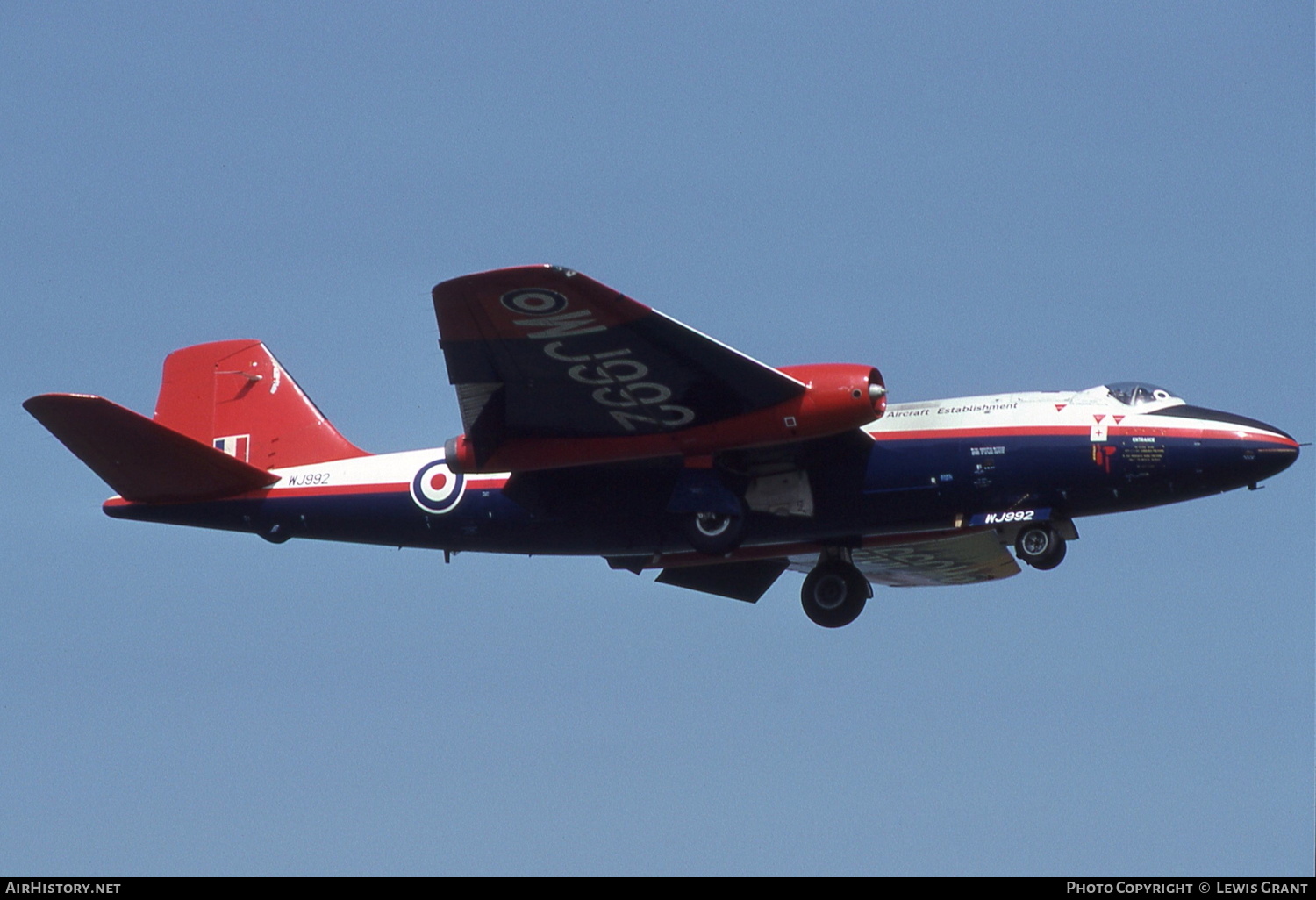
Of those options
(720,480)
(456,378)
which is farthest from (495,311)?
(720,480)

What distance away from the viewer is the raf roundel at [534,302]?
20.1 metres

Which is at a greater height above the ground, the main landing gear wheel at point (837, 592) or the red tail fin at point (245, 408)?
the red tail fin at point (245, 408)

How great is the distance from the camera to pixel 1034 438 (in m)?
21.7

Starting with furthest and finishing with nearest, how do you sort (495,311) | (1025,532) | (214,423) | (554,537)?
1. (214,423)
2. (554,537)
3. (1025,532)
4. (495,311)

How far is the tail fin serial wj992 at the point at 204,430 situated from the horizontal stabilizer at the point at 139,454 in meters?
0.01

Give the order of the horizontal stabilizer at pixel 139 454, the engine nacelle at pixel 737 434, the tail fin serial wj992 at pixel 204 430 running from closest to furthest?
the engine nacelle at pixel 737 434 → the horizontal stabilizer at pixel 139 454 → the tail fin serial wj992 at pixel 204 430

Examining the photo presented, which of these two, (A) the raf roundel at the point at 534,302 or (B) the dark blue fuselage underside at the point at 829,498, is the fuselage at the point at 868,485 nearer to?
(B) the dark blue fuselage underside at the point at 829,498

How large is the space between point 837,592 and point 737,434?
3423 millimetres

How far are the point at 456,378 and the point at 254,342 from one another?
6560mm

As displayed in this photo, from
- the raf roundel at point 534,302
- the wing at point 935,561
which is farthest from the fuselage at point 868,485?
the raf roundel at point 534,302

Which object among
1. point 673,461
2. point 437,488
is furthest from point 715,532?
point 437,488

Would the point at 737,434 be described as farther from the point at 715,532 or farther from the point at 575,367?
the point at 575,367

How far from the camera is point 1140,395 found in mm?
21844
